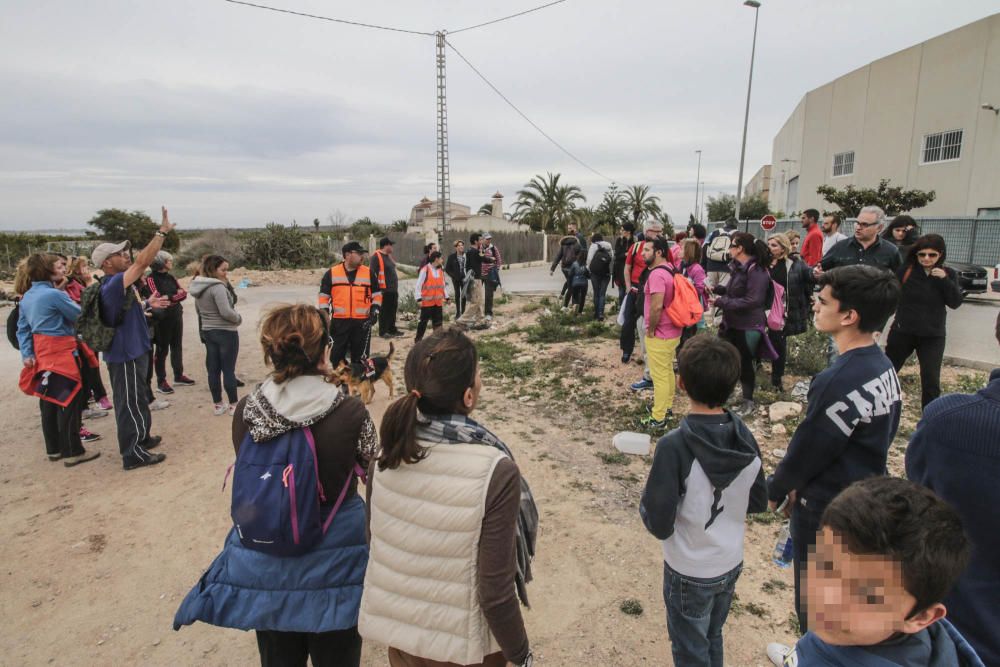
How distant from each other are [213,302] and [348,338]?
1.55m

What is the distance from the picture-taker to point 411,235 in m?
28.1

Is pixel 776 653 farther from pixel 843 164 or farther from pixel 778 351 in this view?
pixel 843 164

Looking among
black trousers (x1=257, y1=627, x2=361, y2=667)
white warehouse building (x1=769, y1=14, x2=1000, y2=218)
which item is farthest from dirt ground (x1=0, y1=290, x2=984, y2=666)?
white warehouse building (x1=769, y1=14, x2=1000, y2=218)

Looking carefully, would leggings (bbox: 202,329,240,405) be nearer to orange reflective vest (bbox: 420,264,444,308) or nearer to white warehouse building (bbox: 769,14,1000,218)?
orange reflective vest (bbox: 420,264,444,308)

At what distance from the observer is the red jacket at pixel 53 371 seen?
182 inches

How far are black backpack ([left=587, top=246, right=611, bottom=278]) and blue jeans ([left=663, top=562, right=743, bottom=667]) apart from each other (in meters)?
7.83

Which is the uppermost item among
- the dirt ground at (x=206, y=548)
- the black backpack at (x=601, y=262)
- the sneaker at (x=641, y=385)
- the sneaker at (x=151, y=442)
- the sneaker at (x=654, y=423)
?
the black backpack at (x=601, y=262)

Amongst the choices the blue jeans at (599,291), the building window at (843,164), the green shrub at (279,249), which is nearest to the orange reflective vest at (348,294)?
the blue jeans at (599,291)

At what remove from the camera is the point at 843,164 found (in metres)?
33.9

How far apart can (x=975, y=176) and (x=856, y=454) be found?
30336mm

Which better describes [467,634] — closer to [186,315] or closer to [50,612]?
[50,612]

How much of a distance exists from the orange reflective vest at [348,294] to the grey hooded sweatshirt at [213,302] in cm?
111

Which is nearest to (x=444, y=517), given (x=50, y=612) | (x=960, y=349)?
(x=50, y=612)

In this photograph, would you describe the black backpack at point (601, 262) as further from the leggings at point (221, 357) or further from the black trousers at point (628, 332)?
the leggings at point (221, 357)
